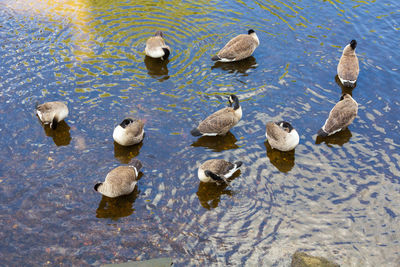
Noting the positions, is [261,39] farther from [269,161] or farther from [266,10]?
[269,161]

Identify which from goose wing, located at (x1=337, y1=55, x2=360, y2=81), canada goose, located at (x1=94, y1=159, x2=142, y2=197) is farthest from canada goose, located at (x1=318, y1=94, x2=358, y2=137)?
canada goose, located at (x1=94, y1=159, x2=142, y2=197)

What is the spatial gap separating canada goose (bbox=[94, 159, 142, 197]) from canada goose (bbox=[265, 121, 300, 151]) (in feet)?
13.9

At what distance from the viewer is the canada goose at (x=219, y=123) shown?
12.1m

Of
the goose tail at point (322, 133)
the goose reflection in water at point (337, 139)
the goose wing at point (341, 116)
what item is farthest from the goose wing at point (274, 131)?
the goose wing at point (341, 116)

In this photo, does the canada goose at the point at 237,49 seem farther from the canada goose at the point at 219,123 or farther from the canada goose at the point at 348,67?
the canada goose at the point at 219,123

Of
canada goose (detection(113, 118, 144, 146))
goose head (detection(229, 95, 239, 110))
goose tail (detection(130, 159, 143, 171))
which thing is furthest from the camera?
goose head (detection(229, 95, 239, 110))

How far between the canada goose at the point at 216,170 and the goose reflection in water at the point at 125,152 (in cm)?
228

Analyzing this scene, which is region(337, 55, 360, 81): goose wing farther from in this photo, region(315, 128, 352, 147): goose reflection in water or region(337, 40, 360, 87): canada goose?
region(315, 128, 352, 147): goose reflection in water

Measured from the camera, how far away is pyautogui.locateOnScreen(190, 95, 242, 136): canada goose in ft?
39.8

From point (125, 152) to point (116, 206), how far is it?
→ 2070 millimetres

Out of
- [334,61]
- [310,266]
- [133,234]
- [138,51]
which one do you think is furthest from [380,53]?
[133,234]

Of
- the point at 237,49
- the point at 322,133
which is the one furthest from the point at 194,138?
the point at 237,49

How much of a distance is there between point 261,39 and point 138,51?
5.40 meters

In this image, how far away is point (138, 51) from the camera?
16.2 m
